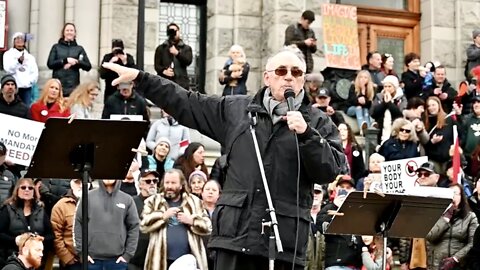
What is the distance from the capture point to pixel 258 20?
730 inches

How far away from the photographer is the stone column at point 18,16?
675 inches

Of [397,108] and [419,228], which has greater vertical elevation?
[397,108]

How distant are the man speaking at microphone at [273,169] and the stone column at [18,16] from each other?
11.6m

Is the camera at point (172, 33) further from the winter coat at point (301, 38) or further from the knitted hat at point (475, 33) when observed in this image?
the knitted hat at point (475, 33)

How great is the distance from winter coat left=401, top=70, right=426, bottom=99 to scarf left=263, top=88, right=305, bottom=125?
453 inches

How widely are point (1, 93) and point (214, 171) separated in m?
3.32

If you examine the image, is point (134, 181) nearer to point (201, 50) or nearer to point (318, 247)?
point (318, 247)

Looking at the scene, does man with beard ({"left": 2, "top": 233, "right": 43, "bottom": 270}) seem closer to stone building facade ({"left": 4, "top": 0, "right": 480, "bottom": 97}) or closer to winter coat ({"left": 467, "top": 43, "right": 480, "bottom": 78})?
stone building facade ({"left": 4, "top": 0, "right": 480, "bottom": 97})

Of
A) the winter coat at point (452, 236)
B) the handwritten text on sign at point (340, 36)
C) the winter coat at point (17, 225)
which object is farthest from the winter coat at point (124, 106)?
the winter coat at point (452, 236)

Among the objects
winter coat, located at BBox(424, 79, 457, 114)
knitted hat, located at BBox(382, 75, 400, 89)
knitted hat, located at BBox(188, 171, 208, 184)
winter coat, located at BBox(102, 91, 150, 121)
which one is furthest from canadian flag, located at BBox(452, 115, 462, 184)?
winter coat, located at BBox(102, 91, 150, 121)

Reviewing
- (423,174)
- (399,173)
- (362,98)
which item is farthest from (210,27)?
(423,174)

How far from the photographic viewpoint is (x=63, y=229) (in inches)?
432

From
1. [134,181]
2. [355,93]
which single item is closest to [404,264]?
[134,181]

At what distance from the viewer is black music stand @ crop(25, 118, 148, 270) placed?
6.97 metres
